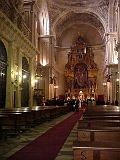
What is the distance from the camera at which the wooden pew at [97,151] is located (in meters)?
2.41

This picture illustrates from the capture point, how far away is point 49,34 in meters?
32.5

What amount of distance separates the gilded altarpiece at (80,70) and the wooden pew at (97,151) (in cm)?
3531

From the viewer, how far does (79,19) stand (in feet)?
121

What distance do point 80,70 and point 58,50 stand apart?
4.90 metres

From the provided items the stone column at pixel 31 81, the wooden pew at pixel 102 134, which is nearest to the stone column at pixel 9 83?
the stone column at pixel 31 81

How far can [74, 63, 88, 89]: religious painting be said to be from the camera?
38.5 m

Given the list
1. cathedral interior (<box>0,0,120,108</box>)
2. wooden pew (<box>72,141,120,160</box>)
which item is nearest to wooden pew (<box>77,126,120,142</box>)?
wooden pew (<box>72,141,120,160</box>)

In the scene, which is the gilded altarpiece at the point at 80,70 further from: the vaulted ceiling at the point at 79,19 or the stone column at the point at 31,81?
the stone column at the point at 31,81

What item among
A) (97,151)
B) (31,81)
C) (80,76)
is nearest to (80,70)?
(80,76)

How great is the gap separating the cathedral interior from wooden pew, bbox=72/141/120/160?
11.9 m

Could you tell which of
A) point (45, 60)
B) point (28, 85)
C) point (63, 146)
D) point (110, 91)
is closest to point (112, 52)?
point (110, 91)

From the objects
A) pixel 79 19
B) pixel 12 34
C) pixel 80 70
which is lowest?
pixel 80 70

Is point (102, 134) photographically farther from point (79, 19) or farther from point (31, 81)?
point (79, 19)

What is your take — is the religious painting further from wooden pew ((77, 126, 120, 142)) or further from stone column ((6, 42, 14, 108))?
wooden pew ((77, 126, 120, 142))
